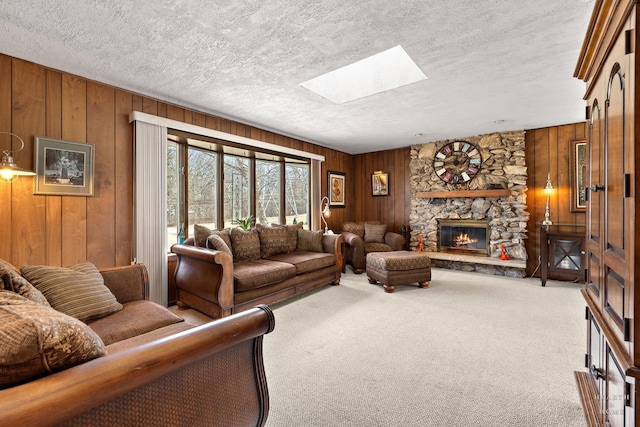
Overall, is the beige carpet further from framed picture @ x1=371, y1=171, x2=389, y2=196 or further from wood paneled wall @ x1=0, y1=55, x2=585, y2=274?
framed picture @ x1=371, y1=171, x2=389, y2=196

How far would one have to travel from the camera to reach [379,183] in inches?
256

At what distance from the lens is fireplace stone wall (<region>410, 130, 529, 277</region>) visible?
484cm

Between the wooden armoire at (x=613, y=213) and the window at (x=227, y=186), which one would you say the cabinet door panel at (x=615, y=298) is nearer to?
the wooden armoire at (x=613, y=213)

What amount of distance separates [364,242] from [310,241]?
5.05 feet

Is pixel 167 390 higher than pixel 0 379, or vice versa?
pixel 0 379

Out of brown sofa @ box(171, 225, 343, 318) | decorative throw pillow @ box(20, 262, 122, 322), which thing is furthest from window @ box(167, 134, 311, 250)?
decorative throw pillow @ box(20, 262, 122, 322)

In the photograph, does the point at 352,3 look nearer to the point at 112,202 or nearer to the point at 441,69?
the point at 441,69

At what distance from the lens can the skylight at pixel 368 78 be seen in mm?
2932

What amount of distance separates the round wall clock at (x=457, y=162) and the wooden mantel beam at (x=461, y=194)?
236 millimetres

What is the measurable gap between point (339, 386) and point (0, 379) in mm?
1651

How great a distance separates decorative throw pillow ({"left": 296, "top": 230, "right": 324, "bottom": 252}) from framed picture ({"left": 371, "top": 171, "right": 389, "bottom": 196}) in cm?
245

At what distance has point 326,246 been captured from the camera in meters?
4.48

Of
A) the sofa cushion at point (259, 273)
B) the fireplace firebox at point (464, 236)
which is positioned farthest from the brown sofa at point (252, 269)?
the fireplace firebox at point (464, 236)

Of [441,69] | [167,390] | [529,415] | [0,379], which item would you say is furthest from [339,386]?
[441,69]
